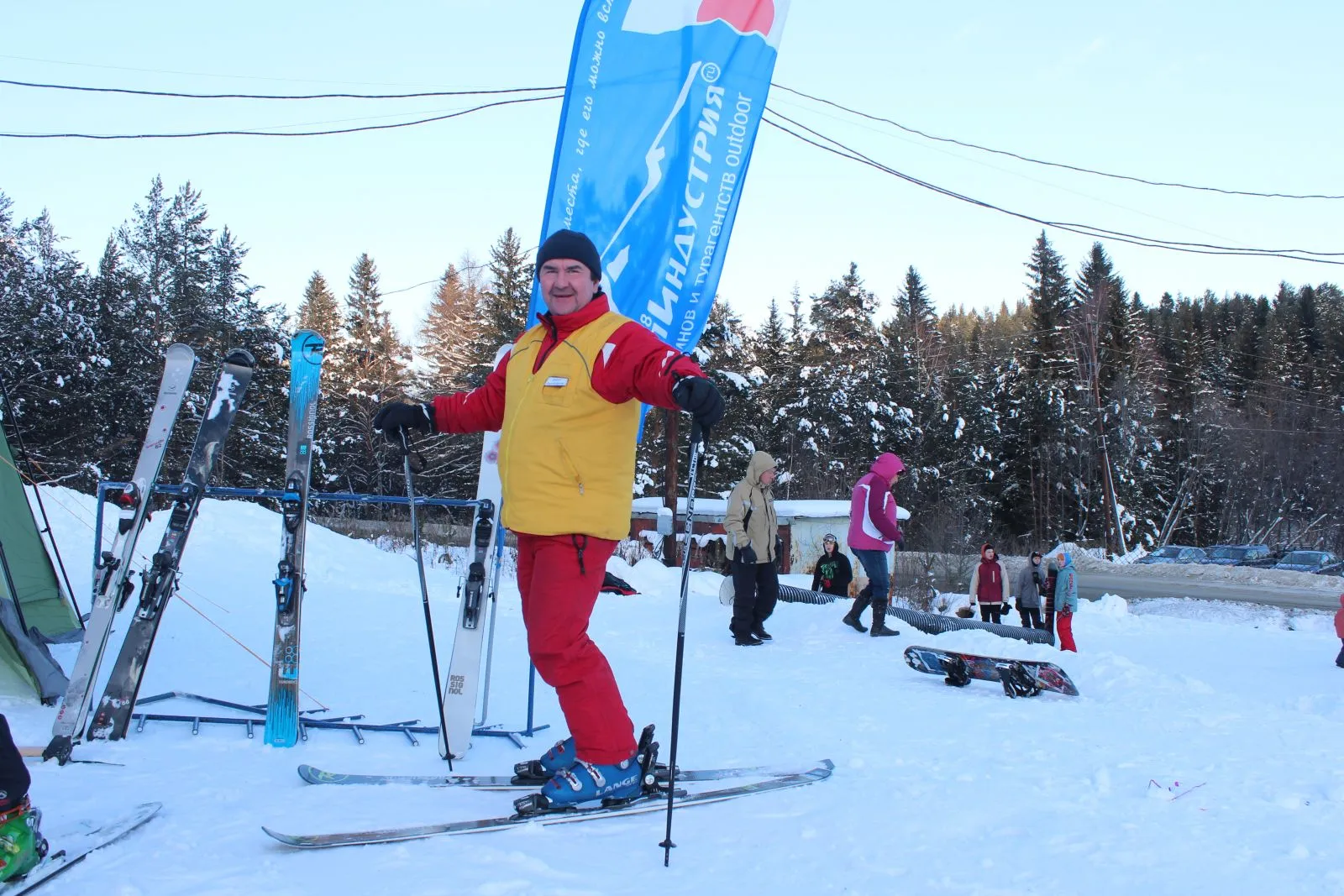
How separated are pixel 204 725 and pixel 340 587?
637cm

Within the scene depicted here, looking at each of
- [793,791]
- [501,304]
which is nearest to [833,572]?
[793,791]

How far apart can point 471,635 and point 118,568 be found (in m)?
1.53

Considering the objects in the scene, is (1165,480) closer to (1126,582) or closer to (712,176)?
(1126,582)

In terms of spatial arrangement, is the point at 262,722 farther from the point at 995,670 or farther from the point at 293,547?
the point at 995,670

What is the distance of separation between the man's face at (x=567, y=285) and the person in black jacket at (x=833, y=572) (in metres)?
9.29

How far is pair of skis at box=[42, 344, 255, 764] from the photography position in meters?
3.49

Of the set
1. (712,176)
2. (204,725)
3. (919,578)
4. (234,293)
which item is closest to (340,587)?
(204,725)

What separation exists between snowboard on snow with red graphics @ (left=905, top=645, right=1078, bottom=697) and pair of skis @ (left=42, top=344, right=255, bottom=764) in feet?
15.3

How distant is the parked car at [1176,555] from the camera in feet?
101

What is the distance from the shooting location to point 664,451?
3116 centimetres

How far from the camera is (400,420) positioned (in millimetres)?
3555

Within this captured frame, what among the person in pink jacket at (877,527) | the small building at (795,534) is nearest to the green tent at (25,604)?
the person in pink jacket at (877,527)

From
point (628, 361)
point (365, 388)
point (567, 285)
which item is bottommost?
point (628, 361)

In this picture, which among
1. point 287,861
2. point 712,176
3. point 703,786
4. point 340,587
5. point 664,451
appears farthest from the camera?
point 664,451
